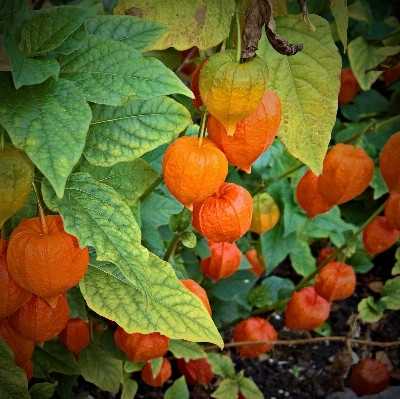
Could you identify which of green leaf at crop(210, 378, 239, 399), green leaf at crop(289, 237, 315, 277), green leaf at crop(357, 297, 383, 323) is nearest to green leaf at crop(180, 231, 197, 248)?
green leaf at crop(210, 378, 239, 399)

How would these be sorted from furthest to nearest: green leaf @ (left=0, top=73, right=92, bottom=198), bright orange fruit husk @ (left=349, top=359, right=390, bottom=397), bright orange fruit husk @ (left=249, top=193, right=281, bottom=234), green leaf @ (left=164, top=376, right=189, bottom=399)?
1. bright orange fruit husk @ (left=349, top=359, right=390, bottom=397)
2. bright orange fruit husk @ (left=249, top=193, right=281, bottom=234)
3. green leaf @ (left=164, top=376, right=189, bottom=399)
4. green leaf @ (left=0, top=73, right=92, bottom=198)

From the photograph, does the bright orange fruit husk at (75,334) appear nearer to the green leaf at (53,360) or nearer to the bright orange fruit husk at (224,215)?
the green leaf at (53,360)

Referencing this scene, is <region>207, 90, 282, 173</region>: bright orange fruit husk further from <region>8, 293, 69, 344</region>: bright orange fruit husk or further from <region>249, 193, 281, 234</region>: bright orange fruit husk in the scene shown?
<region>249, 193, 281, 234</region>: bright orange fruit husk

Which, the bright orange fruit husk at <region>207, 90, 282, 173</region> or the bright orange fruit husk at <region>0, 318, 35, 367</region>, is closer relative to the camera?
the bright orange fruit husk at <region>207, 90, 282, 173</region>

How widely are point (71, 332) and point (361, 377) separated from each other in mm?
1037

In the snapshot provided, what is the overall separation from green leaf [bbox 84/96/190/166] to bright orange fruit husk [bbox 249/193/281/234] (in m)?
0.70

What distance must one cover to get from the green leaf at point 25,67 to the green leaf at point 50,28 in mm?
21

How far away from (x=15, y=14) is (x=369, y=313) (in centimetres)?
130

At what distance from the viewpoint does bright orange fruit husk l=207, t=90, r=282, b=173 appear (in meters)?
0.73

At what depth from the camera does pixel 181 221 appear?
3.18 ft

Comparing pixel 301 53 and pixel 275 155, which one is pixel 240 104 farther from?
pixel 275 155

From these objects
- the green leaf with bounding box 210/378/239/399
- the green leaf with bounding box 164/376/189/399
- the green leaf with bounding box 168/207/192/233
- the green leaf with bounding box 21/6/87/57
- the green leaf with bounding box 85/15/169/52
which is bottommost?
the green leaf with bounding box 210/378/239/399

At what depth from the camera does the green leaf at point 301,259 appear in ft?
6.39

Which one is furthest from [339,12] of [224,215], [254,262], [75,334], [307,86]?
[254,262]
